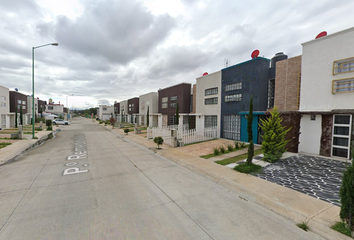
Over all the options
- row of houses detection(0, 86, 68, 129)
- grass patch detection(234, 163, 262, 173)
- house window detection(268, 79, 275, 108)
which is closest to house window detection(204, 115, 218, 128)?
house window detection(268, 79, 275, 108)

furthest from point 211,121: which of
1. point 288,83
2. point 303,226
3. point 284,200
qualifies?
point 303,226

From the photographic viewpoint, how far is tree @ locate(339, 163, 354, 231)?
334cm

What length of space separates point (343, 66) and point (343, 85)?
3.35ft

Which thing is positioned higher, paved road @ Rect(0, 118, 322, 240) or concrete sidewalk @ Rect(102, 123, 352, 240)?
concrete sidewalk @ Rect(102, 123, 352, 240)

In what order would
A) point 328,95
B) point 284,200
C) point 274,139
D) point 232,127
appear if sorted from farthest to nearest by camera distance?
1. point 232,127
2. point 328,95
3. point 274,139
4. point 284,200

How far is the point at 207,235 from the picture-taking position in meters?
3.53

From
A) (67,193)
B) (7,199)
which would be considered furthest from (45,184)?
(67,193)

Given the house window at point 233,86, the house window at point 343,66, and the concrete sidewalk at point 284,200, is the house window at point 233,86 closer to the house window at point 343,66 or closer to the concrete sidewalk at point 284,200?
the house window at point 343,66

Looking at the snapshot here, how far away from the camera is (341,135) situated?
8617 millimetres

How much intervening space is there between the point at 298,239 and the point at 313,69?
10.2 metres

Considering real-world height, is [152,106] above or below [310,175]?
above

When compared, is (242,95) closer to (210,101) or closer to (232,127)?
(232,127)

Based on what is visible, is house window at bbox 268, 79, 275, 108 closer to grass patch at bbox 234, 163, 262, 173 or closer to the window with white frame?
the window with white frame

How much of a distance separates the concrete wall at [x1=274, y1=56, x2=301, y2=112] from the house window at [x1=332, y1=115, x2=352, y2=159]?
2.65 metres
